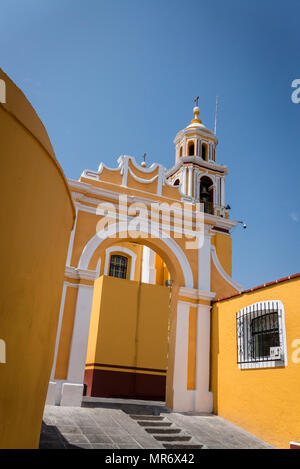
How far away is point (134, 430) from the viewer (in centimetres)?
704

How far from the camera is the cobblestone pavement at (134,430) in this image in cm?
618

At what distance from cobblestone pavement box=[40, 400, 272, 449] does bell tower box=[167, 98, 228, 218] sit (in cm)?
1288

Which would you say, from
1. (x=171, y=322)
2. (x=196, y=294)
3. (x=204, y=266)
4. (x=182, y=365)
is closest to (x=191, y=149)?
(x=204, y=266)

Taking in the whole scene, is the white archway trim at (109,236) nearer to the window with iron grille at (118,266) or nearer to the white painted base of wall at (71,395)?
the white painted base of wall at (71,395)

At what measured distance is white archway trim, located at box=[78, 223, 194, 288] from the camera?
9398 mm

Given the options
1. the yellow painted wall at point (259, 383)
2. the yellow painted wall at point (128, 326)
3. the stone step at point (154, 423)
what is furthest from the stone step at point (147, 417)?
the yellow painted wall at point (128, 326)

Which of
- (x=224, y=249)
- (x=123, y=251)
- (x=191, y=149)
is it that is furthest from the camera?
(x=191, y=149)

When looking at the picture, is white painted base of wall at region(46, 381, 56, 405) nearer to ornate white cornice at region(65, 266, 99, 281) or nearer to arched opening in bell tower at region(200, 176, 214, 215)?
ornate white cornice at region(65, 266, 99, 281)

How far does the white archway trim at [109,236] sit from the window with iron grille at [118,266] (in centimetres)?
735

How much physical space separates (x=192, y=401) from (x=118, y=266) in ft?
29.6

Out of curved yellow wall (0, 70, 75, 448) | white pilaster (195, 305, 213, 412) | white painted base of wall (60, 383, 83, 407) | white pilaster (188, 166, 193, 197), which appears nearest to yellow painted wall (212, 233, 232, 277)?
white pilaster (195, 305, 213, 412)

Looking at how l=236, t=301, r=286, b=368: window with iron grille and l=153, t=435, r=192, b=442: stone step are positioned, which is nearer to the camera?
l=153, t=435, r=192, b=442: stone step

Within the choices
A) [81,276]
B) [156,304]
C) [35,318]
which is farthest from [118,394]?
[35,318]

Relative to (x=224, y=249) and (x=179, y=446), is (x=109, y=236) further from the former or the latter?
(x=224, y=249)
